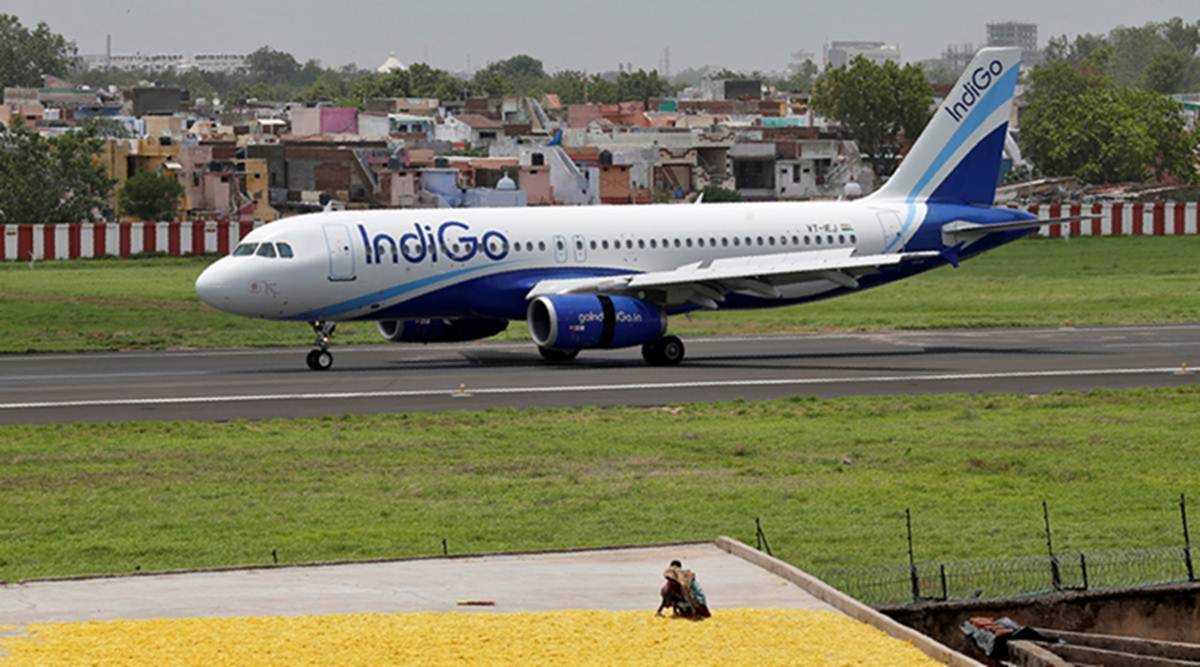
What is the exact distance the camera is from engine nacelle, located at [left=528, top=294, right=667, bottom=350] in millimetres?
50312

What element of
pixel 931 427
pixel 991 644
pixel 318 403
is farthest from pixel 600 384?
pixel 991 644

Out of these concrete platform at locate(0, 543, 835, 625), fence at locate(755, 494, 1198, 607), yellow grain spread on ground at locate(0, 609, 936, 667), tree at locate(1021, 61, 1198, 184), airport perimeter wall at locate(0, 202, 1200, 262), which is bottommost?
fence at locate(755, 494, 1198, 607)

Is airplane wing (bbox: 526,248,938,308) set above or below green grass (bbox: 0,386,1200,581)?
above

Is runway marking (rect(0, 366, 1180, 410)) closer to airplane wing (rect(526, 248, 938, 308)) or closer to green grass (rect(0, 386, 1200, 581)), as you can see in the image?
green grass (rect(0, 386, 1200, 581))

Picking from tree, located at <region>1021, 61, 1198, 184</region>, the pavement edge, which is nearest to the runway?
the pavement edge

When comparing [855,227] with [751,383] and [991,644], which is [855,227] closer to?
[751,383]

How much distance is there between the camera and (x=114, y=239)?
98.8 metres

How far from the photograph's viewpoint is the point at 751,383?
47.9 metres

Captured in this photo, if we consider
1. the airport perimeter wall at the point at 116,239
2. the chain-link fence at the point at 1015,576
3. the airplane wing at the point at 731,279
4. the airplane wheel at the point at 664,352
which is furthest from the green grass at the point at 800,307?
the chain-link fence at the point at 1015,576

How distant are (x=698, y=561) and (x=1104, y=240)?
82797mm

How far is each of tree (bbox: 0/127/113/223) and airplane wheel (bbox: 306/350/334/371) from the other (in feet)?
243

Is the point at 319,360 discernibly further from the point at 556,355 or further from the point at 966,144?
the point at 966,144

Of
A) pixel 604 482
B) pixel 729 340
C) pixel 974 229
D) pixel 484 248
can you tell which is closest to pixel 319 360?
pixel 484 248

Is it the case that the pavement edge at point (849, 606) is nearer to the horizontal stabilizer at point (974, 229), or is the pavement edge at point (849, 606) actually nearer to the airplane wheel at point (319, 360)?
the airplane wheel at point (319, 360)
